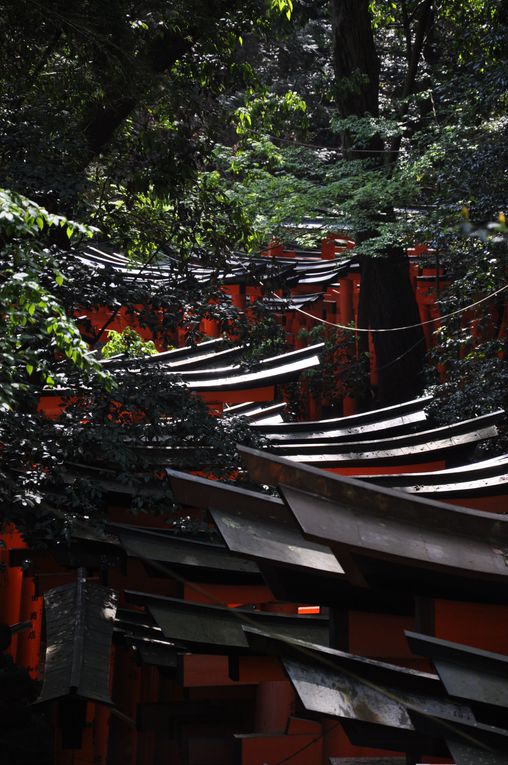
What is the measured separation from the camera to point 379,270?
17.6 metres

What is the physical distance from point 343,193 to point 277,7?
5.00m

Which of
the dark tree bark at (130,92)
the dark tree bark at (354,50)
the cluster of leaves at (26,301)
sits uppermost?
the dark tree bark at (354,50)

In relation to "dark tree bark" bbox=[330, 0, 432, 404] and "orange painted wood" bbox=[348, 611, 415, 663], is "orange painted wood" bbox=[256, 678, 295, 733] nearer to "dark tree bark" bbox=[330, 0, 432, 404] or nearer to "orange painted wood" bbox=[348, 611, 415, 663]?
"orange painted wood" bbox=[348, 611, 415, 663]

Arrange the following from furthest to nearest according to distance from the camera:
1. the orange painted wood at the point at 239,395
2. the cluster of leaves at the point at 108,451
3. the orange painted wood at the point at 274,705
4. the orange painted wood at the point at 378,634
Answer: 1. the orange painted wood at the point at 239,395
2. the orange painted wood at the point at 274,705
3. the cluster of leaves at the point at 108,451
4. the orange painted wood at the point at 378,634

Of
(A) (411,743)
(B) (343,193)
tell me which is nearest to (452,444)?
(A) (411,743)

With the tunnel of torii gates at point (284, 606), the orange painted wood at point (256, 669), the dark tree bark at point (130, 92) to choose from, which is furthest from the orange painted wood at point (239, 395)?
the orange painted wood at point (256, 669)

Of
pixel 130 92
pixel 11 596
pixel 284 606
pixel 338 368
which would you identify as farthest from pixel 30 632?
pixel 338 368

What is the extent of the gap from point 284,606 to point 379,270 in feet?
29.8

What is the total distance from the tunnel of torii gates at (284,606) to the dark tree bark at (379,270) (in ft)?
19.2

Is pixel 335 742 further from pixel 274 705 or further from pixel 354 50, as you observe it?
pixel 354 50

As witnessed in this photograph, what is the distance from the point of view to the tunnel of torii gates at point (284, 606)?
12.7ft

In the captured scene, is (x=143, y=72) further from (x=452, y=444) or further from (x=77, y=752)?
(x=77, y=752)

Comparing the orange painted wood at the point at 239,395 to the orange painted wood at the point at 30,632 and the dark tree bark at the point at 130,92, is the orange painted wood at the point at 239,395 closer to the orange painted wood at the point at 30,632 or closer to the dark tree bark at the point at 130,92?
the dark tree bark at the point at 130,92

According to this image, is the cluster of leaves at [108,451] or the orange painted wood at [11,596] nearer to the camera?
the cluster of leaves at [108,451]
